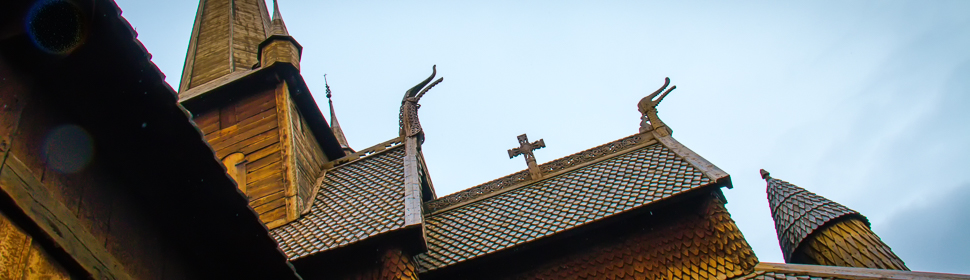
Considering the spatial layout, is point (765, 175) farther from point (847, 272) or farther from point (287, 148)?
point (287, 148)

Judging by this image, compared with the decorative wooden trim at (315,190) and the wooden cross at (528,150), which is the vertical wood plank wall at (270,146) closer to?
the decorative wooden trim at (315,190)

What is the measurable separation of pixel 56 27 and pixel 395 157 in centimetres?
765

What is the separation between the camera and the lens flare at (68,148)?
3475mm

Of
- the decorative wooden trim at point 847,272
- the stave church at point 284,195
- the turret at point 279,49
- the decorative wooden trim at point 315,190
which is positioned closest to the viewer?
the stave church at point 284,195

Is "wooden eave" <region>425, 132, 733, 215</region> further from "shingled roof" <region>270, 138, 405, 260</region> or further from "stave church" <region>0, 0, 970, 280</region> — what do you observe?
"shingled roof" <region>270, 138, 405, 260</region>

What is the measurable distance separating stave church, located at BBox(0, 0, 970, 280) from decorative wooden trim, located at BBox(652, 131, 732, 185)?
0.14 ft

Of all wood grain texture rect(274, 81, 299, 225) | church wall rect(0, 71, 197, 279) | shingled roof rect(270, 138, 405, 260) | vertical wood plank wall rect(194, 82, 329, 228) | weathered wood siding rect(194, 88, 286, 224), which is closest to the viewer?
church wall rect(0, 71, 197, 279)

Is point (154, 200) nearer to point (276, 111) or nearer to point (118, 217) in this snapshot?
point (118, 217)

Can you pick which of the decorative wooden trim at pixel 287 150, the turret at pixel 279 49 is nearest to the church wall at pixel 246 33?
the turret at pixel 279 49

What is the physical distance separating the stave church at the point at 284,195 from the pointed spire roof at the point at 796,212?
0.03m

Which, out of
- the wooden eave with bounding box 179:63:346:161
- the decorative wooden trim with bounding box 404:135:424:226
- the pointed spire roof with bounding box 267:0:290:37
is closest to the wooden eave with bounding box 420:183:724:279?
the decorative wooden trim with bounding box 404:135:424:226

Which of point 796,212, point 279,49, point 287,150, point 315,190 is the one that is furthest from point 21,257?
point 279,49

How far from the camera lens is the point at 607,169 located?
9711 mm

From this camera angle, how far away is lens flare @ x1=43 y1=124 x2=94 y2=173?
11.4 feet
